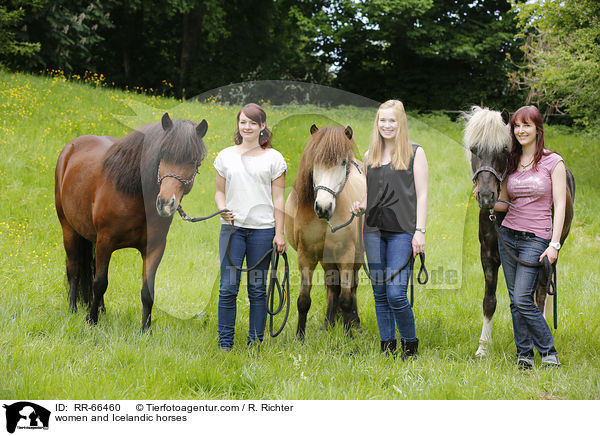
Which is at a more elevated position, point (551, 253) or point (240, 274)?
point (551, 253)

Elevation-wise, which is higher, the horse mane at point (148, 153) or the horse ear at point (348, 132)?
the horse ear at point (348, 132)

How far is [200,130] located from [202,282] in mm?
1479

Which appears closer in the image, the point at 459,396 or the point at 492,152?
the point at 459,396

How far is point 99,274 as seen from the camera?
4121 millimetres

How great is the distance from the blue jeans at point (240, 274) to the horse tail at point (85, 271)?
1745mm

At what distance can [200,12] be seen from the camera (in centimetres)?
1938

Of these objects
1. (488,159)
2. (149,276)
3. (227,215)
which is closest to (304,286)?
(227,215)

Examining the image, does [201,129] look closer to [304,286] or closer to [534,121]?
[304,286]

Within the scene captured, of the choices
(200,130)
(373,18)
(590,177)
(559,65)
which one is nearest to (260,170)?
(200,130)

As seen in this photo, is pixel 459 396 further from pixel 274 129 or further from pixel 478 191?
pixel 274 129

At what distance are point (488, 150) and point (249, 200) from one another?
1794mm

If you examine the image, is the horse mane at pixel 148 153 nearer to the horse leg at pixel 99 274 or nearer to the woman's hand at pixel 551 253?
the horse leg at pixel 99 274

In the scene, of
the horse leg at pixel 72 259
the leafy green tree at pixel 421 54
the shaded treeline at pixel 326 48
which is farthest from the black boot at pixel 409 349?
the leafy green tree at pixel 421 54

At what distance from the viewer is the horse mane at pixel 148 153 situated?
3.47 metres
